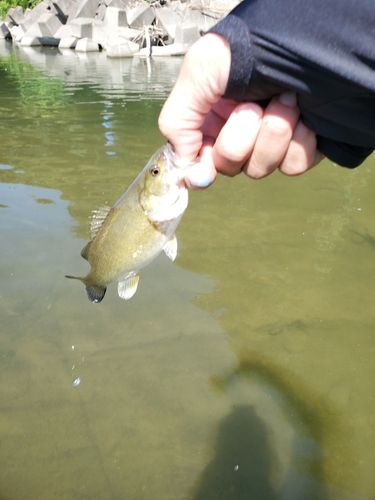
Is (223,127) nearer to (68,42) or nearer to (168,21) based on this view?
(168,21)

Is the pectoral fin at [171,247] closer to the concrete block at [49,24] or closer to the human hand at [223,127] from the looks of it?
the human hand at [223,127]

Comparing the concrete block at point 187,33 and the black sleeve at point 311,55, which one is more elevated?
the black sleeve at point 311,55

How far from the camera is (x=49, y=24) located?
3544 cm

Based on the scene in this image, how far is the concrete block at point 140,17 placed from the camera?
30047 mm

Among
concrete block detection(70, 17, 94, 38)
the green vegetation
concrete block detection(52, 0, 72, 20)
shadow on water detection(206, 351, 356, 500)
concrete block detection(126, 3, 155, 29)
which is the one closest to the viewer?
shadow on water detection(206, 351, 356, 500)

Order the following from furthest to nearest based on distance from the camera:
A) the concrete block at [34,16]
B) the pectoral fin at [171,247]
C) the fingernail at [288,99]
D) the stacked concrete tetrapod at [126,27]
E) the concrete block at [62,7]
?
the concrete block at [34,16] < the concrete block at [62,7] < the stacked concrete tetrapod at [126,27] < the pectoral fin at [171,247] < the fingernail at [288,99]

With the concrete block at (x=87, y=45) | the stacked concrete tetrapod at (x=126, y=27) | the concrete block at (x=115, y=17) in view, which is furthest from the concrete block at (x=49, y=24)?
the concrete block at (x=115, y=17)

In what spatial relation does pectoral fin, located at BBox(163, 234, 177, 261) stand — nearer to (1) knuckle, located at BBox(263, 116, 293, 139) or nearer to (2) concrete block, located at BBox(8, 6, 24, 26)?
(1) knuckle, located at BBox(263, 116, 293, 139)

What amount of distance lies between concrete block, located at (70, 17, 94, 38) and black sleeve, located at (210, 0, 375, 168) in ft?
115

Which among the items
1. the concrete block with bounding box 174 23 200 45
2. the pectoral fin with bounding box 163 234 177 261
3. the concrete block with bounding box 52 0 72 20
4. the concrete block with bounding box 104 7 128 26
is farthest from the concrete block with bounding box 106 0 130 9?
the pectoral fin with bounding box 163 234 177 261

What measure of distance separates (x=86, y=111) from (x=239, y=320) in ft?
30.2

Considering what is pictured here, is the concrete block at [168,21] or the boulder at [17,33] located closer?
the concrete block at [168,21]

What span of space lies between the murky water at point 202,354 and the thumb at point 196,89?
2.24 metres

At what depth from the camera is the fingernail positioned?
5.84 ft
